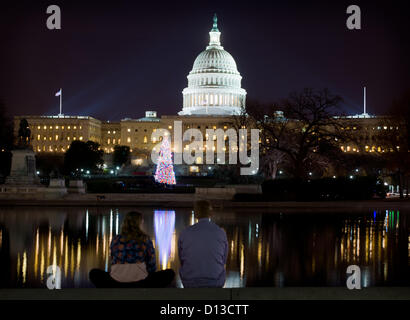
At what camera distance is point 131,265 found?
8875mm

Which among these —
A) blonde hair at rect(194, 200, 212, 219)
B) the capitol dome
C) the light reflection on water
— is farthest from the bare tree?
the capitol dome

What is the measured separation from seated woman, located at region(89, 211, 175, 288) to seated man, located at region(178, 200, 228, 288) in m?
0.29

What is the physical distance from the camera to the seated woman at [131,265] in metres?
8.84

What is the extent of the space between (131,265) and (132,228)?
19.6 inches

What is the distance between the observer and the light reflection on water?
523 inches

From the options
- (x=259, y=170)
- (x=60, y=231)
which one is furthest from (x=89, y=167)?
(x=60, y=231)

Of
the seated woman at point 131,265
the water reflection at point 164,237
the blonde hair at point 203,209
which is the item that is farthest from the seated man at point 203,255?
the water reflection at point 164,237

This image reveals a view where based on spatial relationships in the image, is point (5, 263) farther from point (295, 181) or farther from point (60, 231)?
point (295, 181)

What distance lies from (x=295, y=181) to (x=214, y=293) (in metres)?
32.9

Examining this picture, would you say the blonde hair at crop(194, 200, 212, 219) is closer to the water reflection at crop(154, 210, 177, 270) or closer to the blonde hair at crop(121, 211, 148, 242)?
the blonde hair at crop(121, 211, 148, 242)

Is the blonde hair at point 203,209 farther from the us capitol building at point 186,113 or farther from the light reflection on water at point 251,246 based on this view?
the us capitol building at point 186,113

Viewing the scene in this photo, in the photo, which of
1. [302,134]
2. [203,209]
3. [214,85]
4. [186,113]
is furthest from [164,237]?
[186,113]

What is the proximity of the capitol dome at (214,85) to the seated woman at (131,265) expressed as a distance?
441ft
